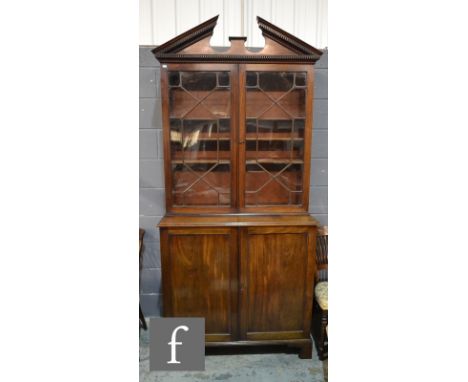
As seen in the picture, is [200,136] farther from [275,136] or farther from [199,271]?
[199,271]

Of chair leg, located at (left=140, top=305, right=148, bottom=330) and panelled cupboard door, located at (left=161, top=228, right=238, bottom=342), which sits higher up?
panelled cupboard door, located at (left=161, top=228, right=238, bottom=342)

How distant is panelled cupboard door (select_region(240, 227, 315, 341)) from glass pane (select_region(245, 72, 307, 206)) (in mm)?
167

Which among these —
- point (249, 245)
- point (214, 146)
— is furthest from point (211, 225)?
point (214, 146)

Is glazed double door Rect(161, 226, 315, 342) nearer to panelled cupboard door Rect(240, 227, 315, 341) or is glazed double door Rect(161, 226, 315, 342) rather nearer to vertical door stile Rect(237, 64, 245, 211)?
panelled cupboard door Rect(240, 227, 315, 341)

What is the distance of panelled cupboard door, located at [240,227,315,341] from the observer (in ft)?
4.16

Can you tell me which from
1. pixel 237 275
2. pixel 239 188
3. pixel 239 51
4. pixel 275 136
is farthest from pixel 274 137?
pixel 237 275

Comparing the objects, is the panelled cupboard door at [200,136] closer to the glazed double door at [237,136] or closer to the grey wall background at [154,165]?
the glazed double door at [237,136]

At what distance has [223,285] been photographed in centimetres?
128

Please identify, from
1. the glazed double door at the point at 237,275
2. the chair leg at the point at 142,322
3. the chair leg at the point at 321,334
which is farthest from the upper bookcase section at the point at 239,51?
the chair leg at the point at 142,322

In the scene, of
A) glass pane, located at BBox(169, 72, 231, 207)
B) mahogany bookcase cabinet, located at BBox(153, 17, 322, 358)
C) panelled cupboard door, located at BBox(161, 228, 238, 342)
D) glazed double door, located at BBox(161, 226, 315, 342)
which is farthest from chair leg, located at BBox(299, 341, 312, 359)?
glass pane, located at BBox(169, 72, 231, 207)

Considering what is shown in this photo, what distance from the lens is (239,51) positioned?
3.98 ft

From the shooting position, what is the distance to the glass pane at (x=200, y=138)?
126cm

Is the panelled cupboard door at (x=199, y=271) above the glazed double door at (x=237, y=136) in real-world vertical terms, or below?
below
